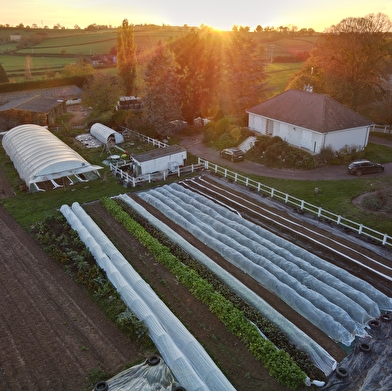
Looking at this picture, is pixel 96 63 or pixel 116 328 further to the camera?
pixel 96 63

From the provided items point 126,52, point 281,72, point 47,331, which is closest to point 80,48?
point 126,52

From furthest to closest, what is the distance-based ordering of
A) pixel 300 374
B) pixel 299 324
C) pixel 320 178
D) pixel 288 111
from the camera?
pixel 288 111
pixel 320 178
pixel 299 324
pixel 300 374

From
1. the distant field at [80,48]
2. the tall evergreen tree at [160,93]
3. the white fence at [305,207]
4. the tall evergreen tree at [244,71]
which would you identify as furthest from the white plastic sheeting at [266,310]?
the distant field at [80,48]

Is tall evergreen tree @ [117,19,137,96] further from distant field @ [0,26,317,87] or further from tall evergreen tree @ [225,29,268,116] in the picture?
tall evergreen tree @ [225,29,268,116]

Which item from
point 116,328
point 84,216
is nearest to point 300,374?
point 116,328

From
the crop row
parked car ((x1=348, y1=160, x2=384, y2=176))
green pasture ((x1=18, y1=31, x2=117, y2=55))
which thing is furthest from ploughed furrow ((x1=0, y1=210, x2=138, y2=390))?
green pasture ((x1=18, y1=31, x2=117, y2=55))

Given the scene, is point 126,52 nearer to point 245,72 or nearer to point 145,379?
point 245,72

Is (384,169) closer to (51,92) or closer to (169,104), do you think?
(169,104)
